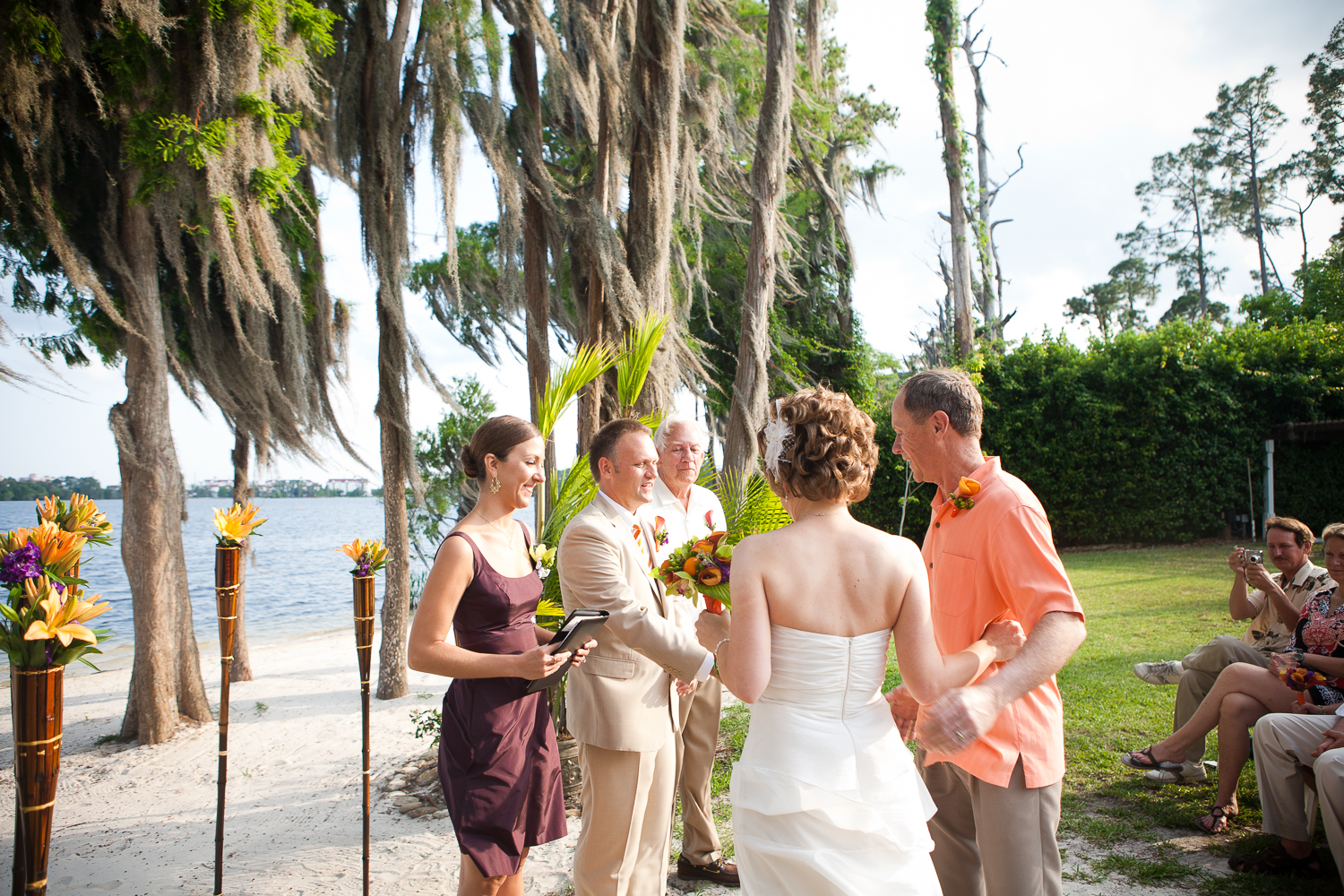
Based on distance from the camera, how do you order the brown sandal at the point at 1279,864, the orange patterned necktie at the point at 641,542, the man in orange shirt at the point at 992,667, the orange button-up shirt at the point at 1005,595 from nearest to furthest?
the man in orange shirt at the point at 992,667 < the orange button-up shirt at the point at 1005,595 < the orange patterned necktie at the point at 641,542 < the brown sandal at the point at 1279,864

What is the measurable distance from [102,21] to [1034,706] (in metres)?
6.74

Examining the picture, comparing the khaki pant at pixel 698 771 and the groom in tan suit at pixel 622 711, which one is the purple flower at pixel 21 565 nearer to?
the groom in tan suit at pixel 622 711

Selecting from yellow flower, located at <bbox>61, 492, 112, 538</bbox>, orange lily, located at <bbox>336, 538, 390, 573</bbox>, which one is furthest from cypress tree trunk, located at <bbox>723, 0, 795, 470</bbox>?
yellow flower, located at <bbox>61, 492, 112, 538</bbox>

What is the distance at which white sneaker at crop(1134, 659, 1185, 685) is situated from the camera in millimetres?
4453

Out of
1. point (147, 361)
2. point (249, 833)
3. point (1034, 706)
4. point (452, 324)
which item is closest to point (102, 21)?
point (147, 361)

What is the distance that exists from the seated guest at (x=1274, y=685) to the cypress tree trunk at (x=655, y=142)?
4.25m

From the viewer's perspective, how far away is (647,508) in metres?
3.64

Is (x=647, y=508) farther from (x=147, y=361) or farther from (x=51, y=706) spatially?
(x=147, y=361)

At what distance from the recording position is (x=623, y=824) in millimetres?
2404

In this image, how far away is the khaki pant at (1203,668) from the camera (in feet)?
13.2

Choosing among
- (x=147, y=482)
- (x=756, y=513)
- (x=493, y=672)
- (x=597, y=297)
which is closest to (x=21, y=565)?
(x=493, y=672)

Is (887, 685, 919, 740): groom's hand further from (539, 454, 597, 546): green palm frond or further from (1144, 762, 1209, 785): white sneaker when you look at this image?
(1144, 762, 1209, 785): white sneaker

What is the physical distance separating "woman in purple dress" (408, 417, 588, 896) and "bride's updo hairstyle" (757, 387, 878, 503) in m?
0.90

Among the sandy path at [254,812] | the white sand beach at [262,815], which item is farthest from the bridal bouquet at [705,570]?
the sandy path at [254,812]
